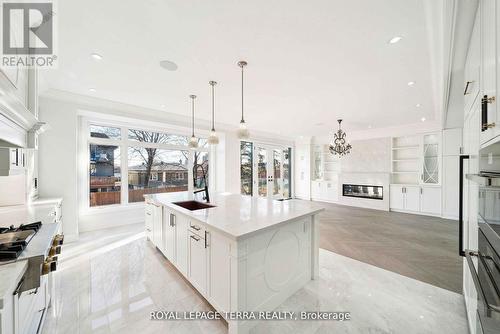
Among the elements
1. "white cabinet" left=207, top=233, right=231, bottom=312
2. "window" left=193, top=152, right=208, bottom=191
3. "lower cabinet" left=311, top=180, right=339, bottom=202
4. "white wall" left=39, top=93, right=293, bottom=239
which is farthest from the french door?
"white cabinet" left=207, top=233, right=231, bottom=312

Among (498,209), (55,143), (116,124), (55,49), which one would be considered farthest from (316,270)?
(116,124)

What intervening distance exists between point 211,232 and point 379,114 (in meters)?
5.07

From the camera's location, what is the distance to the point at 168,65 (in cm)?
253

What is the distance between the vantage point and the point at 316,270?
2324 mm

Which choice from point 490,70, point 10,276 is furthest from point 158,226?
point 490,70

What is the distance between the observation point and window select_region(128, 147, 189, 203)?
4.82 m

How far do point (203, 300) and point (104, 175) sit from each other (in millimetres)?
3995

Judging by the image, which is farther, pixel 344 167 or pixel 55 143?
pixel 344 167

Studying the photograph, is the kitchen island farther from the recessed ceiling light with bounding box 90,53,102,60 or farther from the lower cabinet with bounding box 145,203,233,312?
the recessed ceiling light with bounding box 90,53,102,60

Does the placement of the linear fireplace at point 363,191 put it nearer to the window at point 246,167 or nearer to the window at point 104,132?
the window at point 246,167

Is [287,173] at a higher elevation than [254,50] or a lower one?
lower

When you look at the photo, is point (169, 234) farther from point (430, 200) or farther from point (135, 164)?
point (430, 200)

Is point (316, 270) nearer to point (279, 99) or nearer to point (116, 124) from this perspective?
point (279, 99)

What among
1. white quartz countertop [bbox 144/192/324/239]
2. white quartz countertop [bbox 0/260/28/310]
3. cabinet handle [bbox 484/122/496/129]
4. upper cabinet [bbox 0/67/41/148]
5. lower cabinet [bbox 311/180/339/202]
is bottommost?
lower cabinet [bbox 311/180/339/202]
